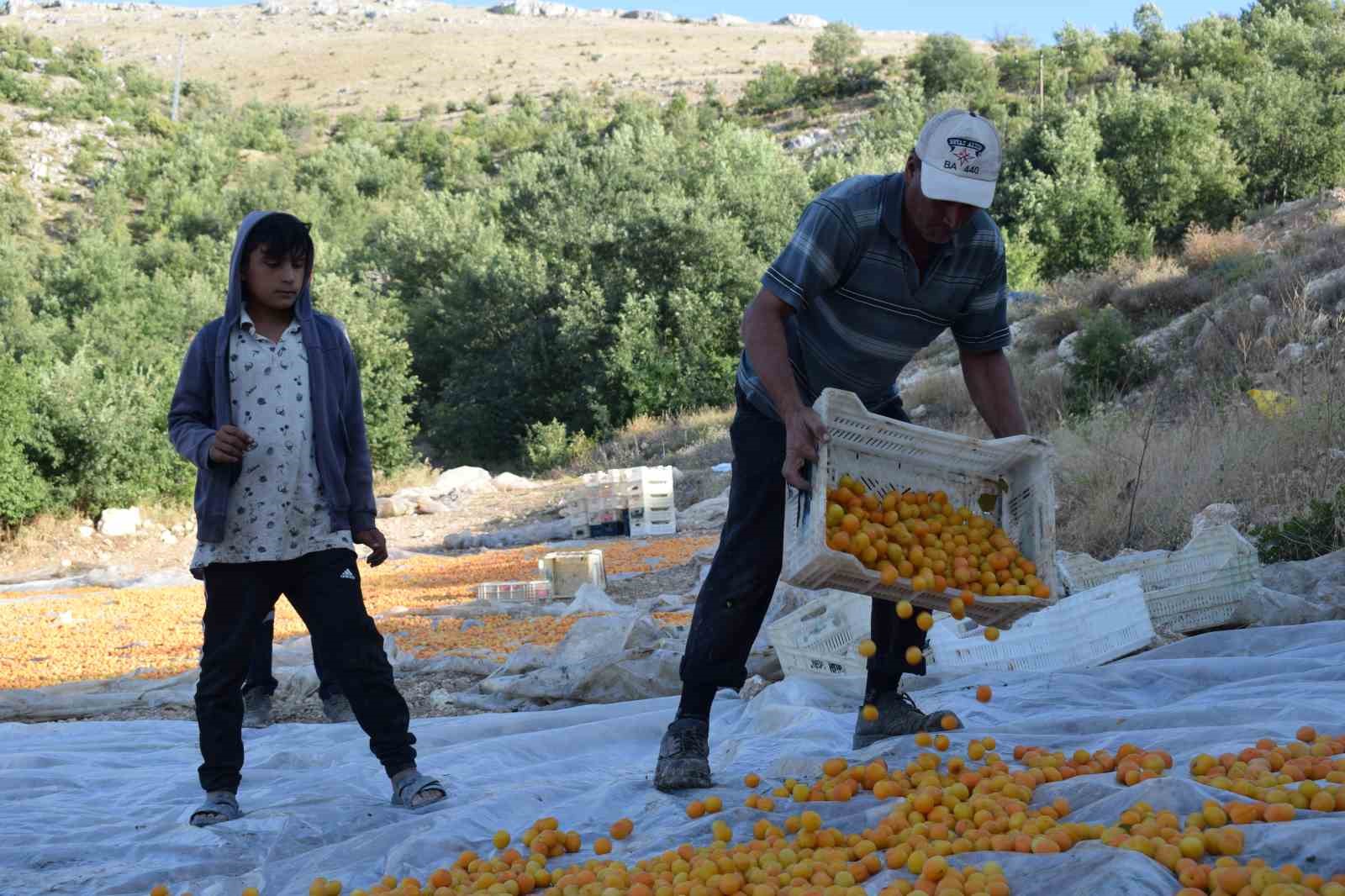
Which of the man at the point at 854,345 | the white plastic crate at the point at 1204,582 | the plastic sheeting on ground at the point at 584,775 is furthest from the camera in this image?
the white plastic crate at the point at 1204,582

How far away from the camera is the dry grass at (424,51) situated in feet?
224

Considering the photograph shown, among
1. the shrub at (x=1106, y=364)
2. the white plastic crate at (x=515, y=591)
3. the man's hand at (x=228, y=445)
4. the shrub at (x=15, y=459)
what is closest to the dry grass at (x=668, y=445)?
the shrub at (x=1106, y=364)

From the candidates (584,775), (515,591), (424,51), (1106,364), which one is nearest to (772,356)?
(584,775)

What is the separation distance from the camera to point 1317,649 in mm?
4184

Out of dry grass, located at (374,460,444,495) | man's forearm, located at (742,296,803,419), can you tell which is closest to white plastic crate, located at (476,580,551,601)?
man's forearm, located at (742,296,803,419)

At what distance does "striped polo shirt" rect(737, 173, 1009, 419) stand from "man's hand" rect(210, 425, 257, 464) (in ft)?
4.72

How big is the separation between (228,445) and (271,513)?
0.27 m

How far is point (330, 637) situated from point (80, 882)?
2.89ft

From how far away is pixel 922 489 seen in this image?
A: 346 centimetres

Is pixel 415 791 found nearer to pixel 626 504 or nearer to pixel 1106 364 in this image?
pixel 626 504

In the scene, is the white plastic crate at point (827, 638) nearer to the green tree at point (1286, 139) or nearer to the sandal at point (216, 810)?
the sandal at point (216, 810)

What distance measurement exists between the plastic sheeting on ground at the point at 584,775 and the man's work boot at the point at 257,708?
0.33 meters

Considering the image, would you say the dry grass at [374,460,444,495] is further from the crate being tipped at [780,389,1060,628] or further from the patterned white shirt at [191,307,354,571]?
the crate being tipped at [780,389,1060,628]

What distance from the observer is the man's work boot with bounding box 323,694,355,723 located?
524cm
